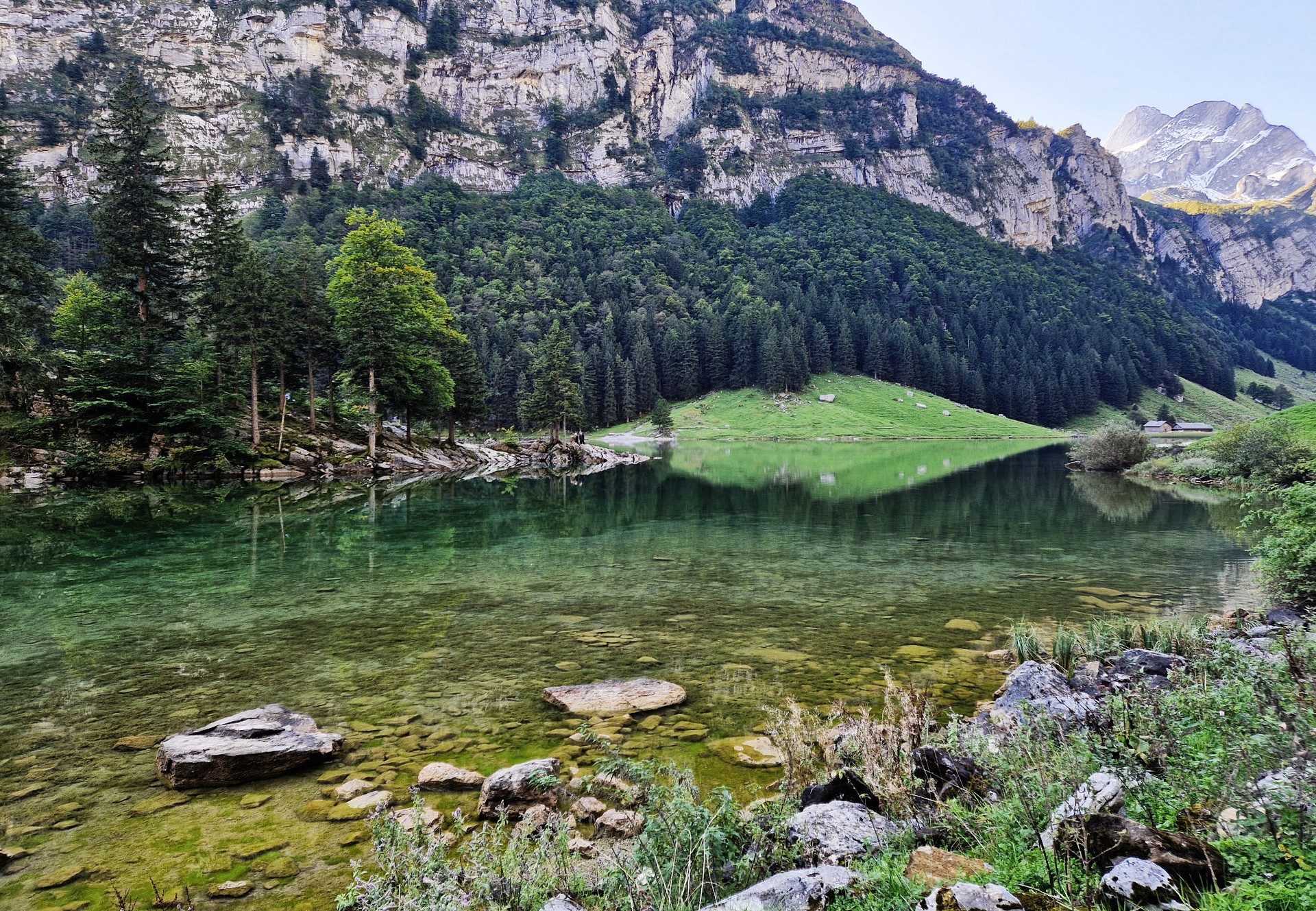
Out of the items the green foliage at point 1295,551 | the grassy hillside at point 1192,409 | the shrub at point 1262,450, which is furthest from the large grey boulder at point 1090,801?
the grassy hillside at point 1192,409

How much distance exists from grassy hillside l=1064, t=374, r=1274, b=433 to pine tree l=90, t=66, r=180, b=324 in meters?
154

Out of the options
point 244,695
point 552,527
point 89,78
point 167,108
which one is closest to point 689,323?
point 552,527

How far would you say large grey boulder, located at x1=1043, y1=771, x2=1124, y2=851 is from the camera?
12.9ft

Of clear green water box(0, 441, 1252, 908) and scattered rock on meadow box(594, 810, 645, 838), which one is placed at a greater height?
scattered rock on meadow box(594, 810, 645, 838)

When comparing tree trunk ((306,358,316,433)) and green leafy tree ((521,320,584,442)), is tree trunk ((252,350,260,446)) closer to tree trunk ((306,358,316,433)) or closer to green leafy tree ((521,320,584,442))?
tree trunk ((306,358,316,433))

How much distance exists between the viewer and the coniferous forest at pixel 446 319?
121 ft

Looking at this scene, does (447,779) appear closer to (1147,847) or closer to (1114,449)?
(1147,847)

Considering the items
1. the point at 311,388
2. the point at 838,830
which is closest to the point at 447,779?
the point at 838,830

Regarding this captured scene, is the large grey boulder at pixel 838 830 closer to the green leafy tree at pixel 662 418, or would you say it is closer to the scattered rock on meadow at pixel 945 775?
the scattered rock on meadow at pixel 945 775

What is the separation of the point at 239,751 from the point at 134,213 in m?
44.2

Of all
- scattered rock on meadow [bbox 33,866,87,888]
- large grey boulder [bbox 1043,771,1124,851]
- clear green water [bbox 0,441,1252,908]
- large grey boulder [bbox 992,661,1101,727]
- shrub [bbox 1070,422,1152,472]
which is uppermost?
shrub [bbox 1070,422,1152,472]

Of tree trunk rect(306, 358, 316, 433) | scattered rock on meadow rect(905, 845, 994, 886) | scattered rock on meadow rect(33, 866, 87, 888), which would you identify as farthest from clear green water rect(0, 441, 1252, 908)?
tree trunk rect(306, 358, 316, 433)

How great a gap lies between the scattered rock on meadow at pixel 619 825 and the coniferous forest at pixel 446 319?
137 ft

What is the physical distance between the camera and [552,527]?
80.8 ft
